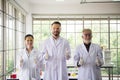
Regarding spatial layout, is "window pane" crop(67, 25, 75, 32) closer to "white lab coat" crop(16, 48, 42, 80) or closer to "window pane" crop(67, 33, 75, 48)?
"window pane" crop(67, 33, 75, 48)

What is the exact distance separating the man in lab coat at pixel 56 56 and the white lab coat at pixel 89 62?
0.27 m

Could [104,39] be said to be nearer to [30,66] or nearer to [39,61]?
[39,61]

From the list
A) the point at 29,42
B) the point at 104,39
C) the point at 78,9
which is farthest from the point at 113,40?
the point at 29,42

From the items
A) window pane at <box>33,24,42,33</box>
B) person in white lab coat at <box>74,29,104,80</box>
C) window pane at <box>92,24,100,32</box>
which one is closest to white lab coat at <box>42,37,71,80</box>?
person in white lab coat at <box>74,29,104,80</box>

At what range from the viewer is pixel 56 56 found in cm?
296

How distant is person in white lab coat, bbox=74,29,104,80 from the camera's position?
3.12 metres

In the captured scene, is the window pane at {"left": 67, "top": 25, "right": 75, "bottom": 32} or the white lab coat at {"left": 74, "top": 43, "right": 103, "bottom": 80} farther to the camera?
the window pane at {"left": 67, "top": 25, "right": 75, "bottom": 32}

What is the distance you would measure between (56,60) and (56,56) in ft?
0.18

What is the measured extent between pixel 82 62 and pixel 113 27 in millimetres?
4807

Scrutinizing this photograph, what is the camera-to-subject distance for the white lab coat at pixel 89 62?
10.3 ft

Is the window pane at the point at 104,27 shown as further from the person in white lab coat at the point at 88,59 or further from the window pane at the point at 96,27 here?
the person in white lab coat at the point at 88,59

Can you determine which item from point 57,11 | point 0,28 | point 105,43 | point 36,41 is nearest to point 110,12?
point 105,43

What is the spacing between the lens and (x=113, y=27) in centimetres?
753

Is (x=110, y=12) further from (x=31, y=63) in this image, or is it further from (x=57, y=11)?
(x=31, y=63)
